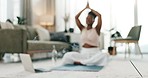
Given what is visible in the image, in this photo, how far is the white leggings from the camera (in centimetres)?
361

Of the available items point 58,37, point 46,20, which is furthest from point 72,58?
point 46,20

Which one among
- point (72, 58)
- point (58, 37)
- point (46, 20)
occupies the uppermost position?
point (46, 20)

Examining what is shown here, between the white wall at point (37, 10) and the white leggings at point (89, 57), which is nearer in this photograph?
the white leggings at point (89, 57)

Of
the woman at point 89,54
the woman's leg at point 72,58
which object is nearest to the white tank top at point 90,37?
the woman at point 89,54

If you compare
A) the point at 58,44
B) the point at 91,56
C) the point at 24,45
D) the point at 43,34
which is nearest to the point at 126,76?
the point at 91,56

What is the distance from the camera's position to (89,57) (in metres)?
3.67

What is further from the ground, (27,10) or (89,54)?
(27,10)

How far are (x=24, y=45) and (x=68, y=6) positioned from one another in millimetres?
4359

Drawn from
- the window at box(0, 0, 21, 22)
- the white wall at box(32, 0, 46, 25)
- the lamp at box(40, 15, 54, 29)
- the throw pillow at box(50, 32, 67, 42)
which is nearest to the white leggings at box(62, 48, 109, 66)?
the throw pillow at box(50, 32, 67, 42)

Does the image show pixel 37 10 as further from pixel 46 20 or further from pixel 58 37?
pixel 58 37

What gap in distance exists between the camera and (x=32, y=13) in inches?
313

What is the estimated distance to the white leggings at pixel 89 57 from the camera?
361cm

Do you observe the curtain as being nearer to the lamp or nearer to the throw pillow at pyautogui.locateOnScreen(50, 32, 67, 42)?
the lamp

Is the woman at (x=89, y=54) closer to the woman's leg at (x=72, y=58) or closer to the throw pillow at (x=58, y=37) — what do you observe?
the woman's leg at (x=72, y=58)
